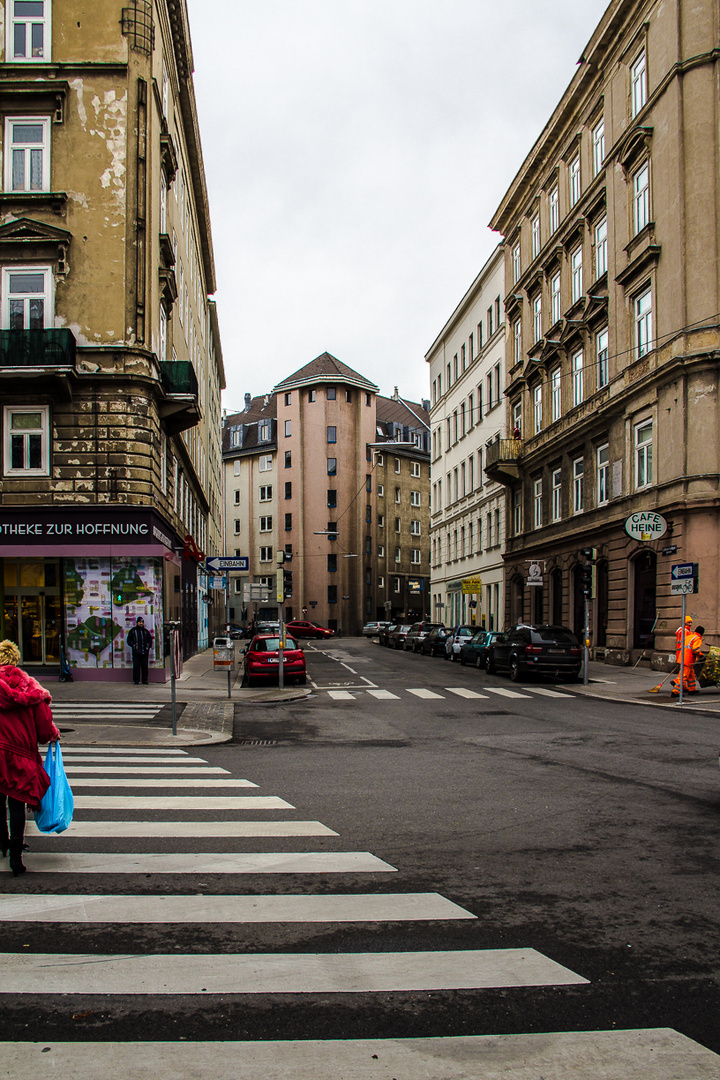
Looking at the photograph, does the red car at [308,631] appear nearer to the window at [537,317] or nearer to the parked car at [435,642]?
the parked car at [435,642]

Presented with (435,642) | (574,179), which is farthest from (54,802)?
(435,642)

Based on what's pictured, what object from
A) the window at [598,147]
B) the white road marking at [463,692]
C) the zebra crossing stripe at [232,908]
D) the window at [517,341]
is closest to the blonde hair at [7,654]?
the zebra crossing stripe at [232,908]

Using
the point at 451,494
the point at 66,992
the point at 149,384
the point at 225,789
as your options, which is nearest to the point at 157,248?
the point at 149,384

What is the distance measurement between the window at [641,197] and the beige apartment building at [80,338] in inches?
586

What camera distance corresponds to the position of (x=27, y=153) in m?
23.4

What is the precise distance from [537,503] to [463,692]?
Result: 1918cm

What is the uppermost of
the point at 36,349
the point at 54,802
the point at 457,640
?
the point at 36,349

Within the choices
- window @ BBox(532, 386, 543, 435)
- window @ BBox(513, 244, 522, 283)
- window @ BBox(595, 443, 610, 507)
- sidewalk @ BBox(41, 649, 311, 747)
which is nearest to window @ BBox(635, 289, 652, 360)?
window @ BBox(595, 443, 610, 507)

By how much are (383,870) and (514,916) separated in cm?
119

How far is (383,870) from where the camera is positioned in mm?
6109

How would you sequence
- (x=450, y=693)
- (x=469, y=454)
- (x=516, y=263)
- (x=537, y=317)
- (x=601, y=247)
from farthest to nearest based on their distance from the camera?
(x=469, y=454) < (x=516, y=263) < (x=537, y=317) < (x=601, y=247) < (x=450, y=693)

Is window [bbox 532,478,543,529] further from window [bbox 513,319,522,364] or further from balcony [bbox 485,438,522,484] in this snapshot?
window [bbox 513,319,522,364]

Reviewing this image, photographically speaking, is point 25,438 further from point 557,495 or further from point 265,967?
point 557,495

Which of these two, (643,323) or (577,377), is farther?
(577,377)
